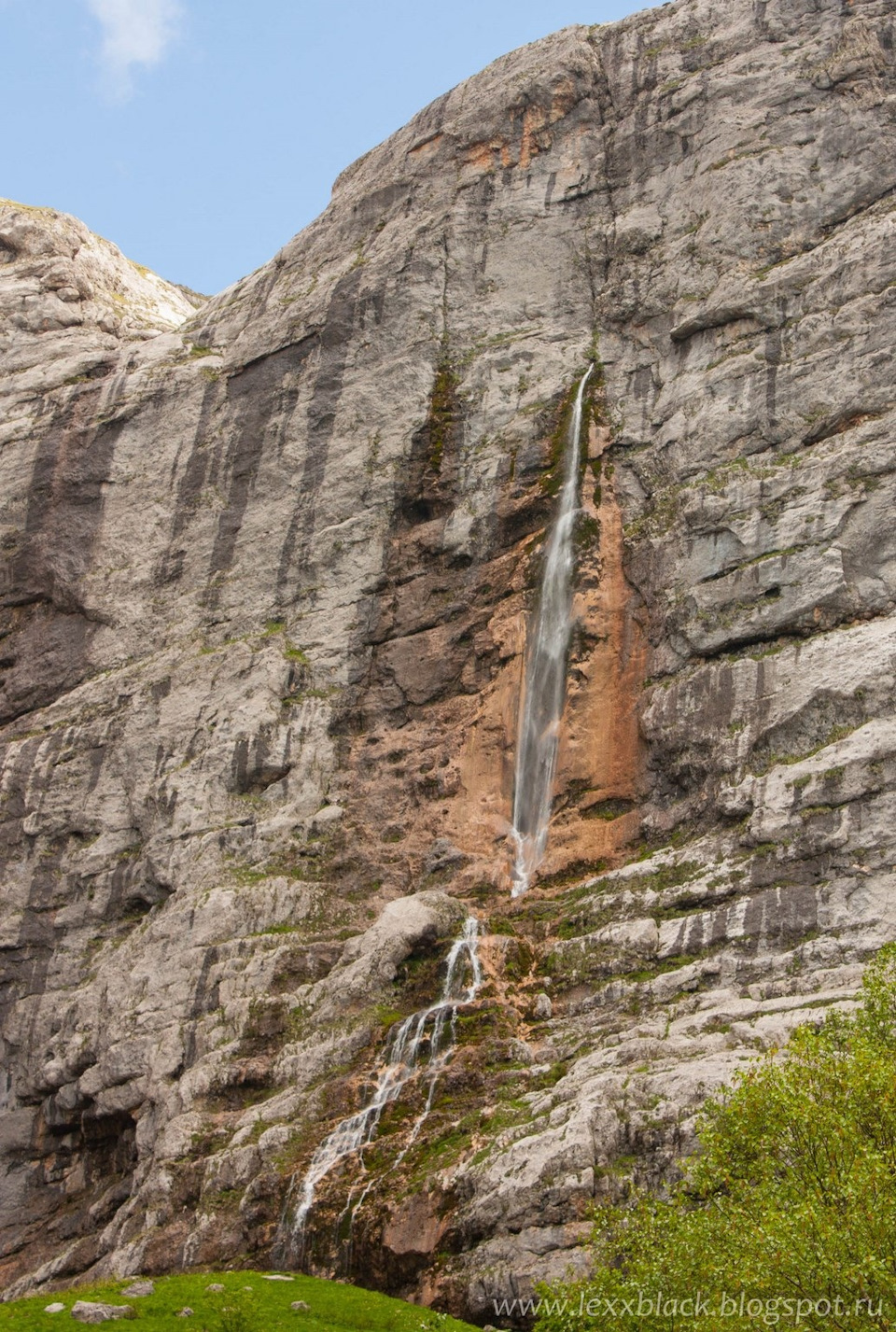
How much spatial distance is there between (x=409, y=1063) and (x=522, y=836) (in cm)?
1008

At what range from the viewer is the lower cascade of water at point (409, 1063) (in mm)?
34188

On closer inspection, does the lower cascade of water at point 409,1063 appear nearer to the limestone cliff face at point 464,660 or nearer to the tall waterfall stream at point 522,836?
the tall waterfall stream at point 522,836

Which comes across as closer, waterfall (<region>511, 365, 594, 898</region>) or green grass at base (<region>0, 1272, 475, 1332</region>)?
green grass at base (<region>0, 1272, 475, 1332</region>)

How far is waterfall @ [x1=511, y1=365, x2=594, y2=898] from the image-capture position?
44938mm

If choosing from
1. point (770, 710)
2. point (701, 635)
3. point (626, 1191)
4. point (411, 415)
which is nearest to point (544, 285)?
point (411, 415)

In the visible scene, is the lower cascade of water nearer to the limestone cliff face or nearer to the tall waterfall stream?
the tall waterfall stream

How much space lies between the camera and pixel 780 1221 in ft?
67.6

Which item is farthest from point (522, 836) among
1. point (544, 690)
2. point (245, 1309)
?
point (245, 1309)

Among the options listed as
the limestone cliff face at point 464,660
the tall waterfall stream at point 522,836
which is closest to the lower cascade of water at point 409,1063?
the tall waterfall stream at point 522,836

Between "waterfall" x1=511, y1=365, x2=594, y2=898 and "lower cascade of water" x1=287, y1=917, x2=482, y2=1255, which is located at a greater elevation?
"waterfall" x1=511, y1=365, x2=594, y2=898

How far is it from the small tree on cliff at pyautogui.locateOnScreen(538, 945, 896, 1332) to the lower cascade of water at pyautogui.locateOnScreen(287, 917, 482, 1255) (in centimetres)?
955

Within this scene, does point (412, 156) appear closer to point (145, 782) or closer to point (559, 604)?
point (559, 604)

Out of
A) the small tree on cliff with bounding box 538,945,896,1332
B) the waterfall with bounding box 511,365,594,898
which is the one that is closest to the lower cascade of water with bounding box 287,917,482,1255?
the waterfall with bounding box 511,365,594,898

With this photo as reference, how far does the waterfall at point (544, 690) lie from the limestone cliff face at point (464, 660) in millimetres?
614
